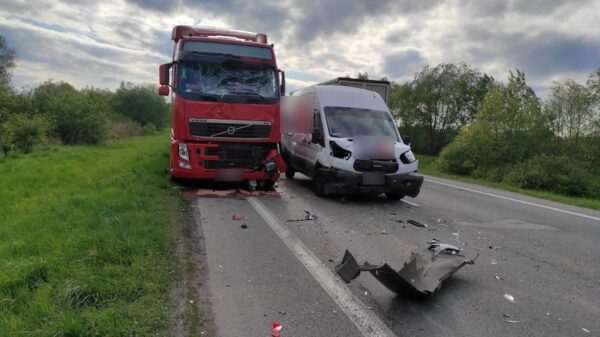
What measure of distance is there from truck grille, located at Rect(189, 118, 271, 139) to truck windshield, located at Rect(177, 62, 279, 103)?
0.46m

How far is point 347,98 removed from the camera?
A: 419 inches

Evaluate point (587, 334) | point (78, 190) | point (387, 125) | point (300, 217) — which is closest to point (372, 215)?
point (300, 217)

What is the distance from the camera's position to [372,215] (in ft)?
26.6

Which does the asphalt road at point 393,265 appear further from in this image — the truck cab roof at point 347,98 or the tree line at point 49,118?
the tree line at point 49,118

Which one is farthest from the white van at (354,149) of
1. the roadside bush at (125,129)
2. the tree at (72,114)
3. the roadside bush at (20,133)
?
the roadside bush at (125,129)

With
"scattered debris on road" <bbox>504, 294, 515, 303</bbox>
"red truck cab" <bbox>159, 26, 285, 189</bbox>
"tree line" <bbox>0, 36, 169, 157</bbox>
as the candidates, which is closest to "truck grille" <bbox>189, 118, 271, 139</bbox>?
"red truck cab" <bbox>159, 26, 285, 189</bbox>

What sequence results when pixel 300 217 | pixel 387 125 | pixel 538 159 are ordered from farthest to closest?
pixel 538 159, pixel 387 125, pixel 300 217

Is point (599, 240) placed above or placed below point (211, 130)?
below

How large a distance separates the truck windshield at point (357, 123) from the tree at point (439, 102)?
38531 millimetres

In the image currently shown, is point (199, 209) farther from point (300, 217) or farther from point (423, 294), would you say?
point (423, 294)

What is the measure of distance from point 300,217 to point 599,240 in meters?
4.91

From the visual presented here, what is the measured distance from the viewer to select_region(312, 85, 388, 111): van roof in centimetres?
1048

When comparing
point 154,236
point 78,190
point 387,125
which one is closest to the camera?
point 154,236

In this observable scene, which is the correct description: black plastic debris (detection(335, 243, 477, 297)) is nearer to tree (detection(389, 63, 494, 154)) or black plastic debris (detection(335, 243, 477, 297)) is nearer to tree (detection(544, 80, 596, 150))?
tree (detection(544, 80, 596, 150))
